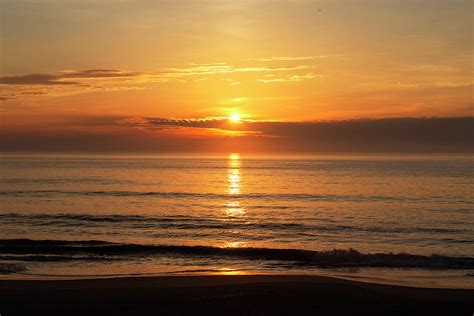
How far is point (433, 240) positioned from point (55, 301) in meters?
20.6

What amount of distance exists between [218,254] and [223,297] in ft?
30.3

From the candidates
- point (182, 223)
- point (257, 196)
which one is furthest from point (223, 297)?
point (257, 196)

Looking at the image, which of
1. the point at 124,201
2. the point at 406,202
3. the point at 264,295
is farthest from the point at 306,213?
the point at 264,295

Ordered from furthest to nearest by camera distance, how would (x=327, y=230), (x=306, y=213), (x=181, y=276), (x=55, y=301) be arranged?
(x=306, y=213) → (x=327, y=230) → (x=181, y=276) → (x=55, y=301)

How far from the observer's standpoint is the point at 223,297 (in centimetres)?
1408

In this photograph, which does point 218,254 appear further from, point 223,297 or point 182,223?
point 182,223

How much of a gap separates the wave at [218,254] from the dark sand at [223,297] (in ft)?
17.2

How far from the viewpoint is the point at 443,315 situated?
42.4ft

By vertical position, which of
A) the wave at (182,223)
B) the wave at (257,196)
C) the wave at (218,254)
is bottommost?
the wave at (218,254)

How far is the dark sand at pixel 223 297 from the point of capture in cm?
1305

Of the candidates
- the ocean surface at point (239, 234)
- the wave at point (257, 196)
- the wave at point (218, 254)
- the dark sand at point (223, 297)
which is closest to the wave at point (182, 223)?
the ocean surface at point (239, 234)

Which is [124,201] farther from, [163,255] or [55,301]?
[55,301]

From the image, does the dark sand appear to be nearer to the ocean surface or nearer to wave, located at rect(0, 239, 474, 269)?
the ocean surface

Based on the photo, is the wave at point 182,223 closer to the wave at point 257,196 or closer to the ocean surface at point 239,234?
the ocean surface at point 239,234
